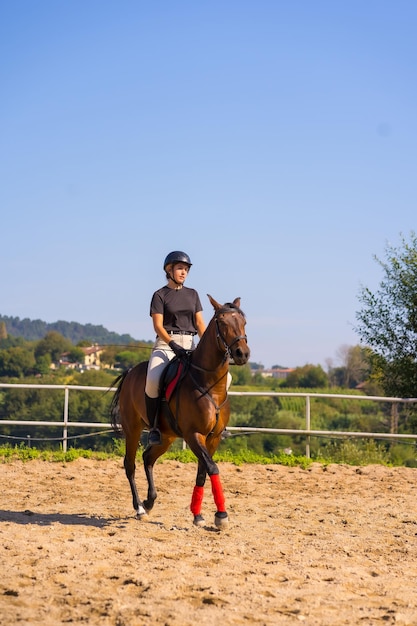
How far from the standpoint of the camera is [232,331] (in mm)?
7918

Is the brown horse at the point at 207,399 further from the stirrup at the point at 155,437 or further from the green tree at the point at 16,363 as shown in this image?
the green tree at the point at 16,363

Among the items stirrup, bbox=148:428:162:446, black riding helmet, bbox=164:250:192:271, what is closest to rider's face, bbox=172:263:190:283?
black riding helmet, bbox=164:250:192:271

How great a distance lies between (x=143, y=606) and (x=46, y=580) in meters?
1.09

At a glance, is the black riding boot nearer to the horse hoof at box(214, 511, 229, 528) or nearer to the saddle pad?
the saddle pad

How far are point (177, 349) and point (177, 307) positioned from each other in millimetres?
511

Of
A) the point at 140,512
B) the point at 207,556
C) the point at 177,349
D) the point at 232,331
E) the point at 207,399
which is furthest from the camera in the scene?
the point at 140,512

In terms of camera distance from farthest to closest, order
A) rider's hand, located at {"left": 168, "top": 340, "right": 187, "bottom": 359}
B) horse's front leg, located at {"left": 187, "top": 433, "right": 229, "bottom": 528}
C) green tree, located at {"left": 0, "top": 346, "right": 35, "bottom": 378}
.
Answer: green tree, located at {"left": 0, "top": 346, "right": 35, "bottom": 378}, rider's hand, located at {"left": 168, "top": 340, "right": 187, "bottom": 359}, horse's front leg, located at {"left": 187, "top": 433, "right": 229, "bottom": 528}

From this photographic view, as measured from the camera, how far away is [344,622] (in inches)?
201

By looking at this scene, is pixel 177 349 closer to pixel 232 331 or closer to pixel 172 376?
pixel 172 376

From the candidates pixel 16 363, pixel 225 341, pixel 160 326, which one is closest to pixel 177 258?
pixel 160 326

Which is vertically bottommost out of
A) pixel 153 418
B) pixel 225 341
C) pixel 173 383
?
pixel 153 418

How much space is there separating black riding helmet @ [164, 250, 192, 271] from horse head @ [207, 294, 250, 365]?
81 cm

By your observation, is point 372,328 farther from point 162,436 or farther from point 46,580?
point 46,580

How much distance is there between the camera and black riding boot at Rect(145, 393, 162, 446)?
905 centimetres
